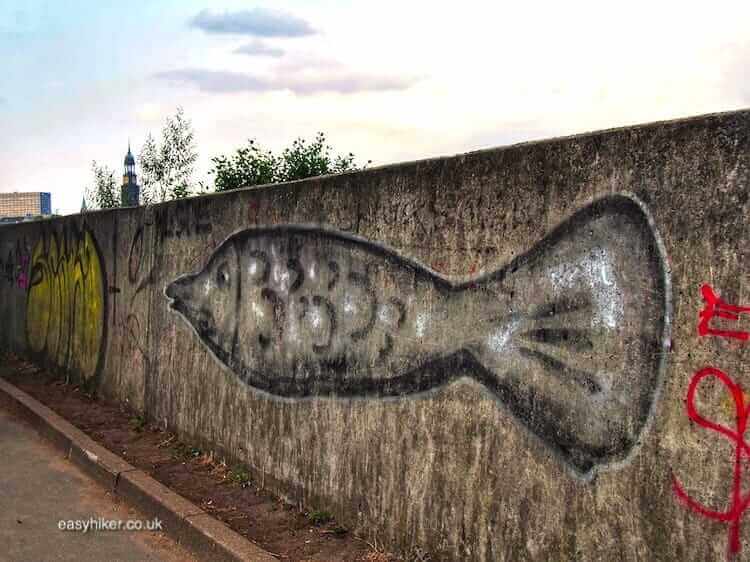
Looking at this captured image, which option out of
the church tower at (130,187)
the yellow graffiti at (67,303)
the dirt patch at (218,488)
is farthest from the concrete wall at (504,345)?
the church tower at (130,187)

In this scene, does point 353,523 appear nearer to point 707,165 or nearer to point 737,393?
point 737,393

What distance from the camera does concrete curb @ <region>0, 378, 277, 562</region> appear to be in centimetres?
411

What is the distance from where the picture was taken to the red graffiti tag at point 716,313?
96.7 inches

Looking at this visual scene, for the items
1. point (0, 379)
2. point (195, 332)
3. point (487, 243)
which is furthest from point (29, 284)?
point (487, 243)

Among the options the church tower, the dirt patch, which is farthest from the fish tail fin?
the church tower

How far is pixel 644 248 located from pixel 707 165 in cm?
36

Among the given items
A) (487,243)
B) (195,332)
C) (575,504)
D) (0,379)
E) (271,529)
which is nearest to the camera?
(575,504)

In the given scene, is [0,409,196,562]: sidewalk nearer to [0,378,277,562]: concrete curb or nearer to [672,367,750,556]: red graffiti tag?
[0,378,277,562]: concrete curb

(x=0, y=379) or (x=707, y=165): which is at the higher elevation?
(x=707, y=165)

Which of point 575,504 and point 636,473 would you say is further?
point 575,504

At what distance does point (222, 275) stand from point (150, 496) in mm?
1623

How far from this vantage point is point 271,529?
14.4ft

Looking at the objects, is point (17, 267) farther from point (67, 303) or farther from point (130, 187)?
point (130, 187)

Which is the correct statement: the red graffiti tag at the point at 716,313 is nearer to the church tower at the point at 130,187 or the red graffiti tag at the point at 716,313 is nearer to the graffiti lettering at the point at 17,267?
the graffiti lettering at the point at 17,267
